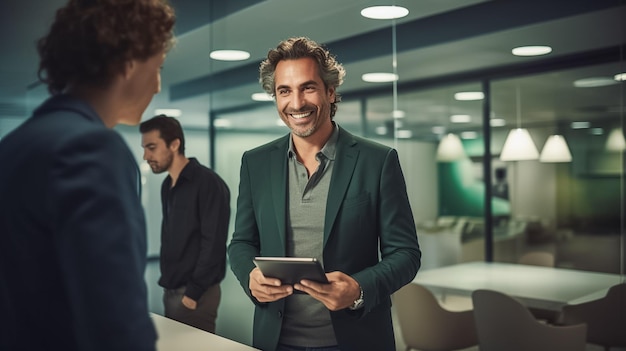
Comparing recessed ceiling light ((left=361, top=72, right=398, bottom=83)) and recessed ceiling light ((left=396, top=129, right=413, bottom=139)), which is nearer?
recessed ceiling light ((left=361, top=72, right=398, bottom=83))

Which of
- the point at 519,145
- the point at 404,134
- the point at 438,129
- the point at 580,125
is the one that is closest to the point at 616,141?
the point at 580,125

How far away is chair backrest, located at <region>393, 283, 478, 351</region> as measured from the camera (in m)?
3.58

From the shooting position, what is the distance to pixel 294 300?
7.48 feet

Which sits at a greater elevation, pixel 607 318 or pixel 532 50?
pixel 532 50

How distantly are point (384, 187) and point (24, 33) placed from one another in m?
2.99

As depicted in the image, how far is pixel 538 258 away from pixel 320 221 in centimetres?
148

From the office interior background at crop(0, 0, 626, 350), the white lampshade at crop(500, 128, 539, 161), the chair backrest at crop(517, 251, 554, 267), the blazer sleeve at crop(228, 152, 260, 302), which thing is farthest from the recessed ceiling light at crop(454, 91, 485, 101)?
the blazer sleeve at crop(228, 152, 260, 302)

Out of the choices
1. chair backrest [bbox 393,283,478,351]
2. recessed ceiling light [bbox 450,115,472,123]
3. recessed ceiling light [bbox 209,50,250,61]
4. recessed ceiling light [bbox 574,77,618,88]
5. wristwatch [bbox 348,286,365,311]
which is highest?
recessed ceiling light [bbox 209,50,250,61]

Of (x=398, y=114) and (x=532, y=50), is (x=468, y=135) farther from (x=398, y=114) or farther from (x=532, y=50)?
(x=532, y=50)

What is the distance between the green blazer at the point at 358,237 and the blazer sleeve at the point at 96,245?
1.22 metres

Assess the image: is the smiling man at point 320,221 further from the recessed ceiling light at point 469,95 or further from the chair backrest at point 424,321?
the chair backrest at point 424,321

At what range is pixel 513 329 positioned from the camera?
3186 mm

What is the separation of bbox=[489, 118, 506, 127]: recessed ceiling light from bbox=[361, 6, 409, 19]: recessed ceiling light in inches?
27.8

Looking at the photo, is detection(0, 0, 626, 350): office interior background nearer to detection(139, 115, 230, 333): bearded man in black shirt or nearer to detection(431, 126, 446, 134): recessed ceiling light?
detection(431, 126, 446, 134): recessed ceiling light
